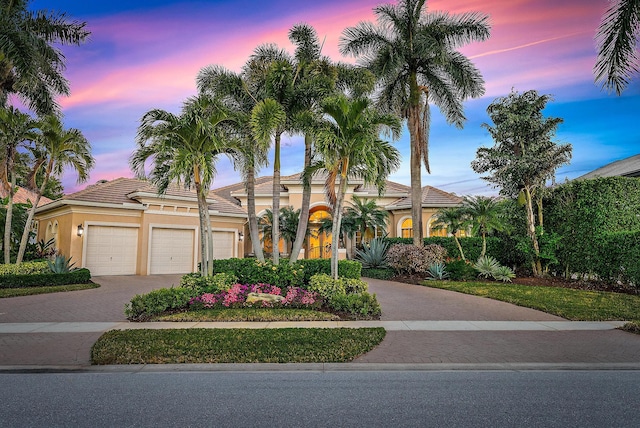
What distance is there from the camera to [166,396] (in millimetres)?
4883

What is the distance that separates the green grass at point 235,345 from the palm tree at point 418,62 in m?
12.4

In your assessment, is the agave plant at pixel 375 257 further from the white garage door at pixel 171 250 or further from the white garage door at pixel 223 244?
the white garage door at pixel 171 250

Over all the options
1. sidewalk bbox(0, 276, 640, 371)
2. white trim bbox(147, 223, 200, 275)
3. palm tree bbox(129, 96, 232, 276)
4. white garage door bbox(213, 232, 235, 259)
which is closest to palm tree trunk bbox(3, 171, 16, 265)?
sidewalk bbox(0, 276, 640, 371)

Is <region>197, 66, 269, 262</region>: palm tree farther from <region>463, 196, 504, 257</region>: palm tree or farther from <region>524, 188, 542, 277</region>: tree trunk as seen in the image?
<region>524, 188, 542, 277</region>: tree trunk

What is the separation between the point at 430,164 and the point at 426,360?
15638mm

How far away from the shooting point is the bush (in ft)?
59.2

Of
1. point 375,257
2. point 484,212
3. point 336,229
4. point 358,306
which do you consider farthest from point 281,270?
point 484,212

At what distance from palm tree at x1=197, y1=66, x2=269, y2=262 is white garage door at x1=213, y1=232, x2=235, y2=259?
9664 millimetres

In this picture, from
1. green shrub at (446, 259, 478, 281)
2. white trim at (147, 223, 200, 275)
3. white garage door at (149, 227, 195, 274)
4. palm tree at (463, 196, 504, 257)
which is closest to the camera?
green shrub at (446, 259, 478, 281)

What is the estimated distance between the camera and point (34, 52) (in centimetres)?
1461

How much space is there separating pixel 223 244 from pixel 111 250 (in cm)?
633

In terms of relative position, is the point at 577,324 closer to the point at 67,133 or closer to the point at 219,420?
the point at 219,420

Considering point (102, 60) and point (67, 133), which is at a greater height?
point (102, 60)

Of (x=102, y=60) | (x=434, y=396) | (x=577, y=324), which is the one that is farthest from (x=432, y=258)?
(x=102, y=60)
